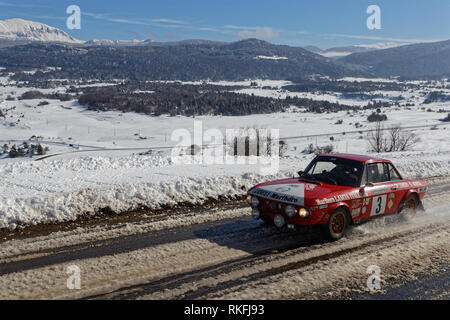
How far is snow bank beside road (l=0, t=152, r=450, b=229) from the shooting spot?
8743mm

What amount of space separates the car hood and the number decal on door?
83cm

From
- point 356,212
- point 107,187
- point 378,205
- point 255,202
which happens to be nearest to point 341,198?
point 356,212

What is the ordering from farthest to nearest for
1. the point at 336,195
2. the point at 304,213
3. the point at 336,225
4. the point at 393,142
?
the point at 393,142
the point at 336,225
the point at 336,195
the point at 304,213

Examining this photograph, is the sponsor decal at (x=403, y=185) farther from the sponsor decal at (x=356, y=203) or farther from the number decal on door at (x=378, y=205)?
the sponsor decal at (x=356, y=203)

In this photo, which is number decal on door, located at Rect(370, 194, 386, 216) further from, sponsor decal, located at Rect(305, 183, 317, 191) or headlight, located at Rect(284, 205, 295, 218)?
headlight, located at Rect(284, 205, 295, 218)

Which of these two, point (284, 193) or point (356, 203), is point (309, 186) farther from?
point (356, 203)

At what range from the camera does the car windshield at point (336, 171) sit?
806 centimetres

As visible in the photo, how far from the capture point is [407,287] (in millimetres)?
5625

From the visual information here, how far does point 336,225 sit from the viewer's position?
764 cm

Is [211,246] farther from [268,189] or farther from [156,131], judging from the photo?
[156,131]

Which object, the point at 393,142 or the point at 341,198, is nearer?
the point at 341,198

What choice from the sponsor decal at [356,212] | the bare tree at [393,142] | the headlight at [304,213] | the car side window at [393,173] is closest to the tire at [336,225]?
the sponsor decal at [356,212]

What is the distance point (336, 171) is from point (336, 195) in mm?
1176

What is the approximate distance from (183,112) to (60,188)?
124562 mm
